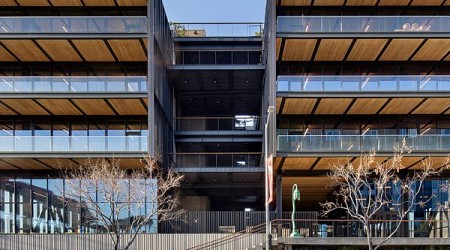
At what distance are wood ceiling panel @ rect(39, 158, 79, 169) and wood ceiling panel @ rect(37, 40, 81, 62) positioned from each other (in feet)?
23.6

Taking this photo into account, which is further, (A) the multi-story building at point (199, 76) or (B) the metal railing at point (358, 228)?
(A) the multi-story building at point (199, 76)

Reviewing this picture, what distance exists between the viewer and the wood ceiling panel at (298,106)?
94.3ft

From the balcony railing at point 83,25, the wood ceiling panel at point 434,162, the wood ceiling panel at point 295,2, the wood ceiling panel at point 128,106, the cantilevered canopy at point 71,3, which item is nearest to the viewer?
the balcony railing at point 83,25

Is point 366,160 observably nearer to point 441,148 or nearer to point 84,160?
point 441,148

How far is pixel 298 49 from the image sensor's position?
2994 cm

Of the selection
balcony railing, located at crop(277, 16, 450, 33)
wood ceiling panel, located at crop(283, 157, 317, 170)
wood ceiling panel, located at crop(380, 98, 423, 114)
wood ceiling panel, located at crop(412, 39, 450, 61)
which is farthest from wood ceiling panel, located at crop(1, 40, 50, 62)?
wood ceiling panel, located at crop(412, 39, 450, 61)

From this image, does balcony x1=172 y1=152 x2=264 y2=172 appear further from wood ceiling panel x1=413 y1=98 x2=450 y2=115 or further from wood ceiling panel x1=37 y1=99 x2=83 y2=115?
wood ceiling panel x1=413 y1=98 x2=450 y2=115

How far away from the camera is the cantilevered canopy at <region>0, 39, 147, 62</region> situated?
27.9m

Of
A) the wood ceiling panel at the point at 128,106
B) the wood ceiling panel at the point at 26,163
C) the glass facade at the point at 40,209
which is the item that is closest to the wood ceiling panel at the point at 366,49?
the wood ceiling panel at the point at 128,106

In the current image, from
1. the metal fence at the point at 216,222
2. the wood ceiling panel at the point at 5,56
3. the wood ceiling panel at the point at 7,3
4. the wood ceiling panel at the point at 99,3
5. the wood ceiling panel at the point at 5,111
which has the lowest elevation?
the metal fence at the point at 216,222

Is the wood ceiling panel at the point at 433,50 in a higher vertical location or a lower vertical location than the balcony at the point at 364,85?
higher

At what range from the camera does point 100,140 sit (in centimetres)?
2698

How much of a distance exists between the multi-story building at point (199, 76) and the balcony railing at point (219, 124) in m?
2.10

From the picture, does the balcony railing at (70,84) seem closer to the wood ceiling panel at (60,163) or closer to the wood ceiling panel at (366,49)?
the wood ceiling panel at (60,163)
